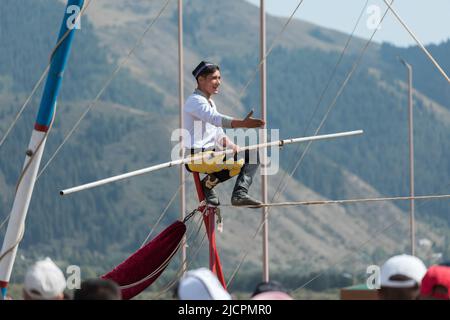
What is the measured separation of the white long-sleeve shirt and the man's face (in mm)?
73

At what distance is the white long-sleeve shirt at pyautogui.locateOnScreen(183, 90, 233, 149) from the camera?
52.1ft

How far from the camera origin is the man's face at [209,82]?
632 inches

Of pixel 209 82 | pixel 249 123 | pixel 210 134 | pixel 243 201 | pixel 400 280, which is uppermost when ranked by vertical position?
pixel 209 82

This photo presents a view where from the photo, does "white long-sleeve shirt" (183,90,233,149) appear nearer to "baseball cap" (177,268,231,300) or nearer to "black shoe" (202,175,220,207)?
"black shoe" (202,175,220,207)

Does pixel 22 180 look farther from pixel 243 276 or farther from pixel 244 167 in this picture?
pixel 243 276

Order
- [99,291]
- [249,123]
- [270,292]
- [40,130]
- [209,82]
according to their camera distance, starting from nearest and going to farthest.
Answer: [99,291]
[270,292]
[40,130]
[249,123]
[209,82]

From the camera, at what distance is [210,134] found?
53.1ft

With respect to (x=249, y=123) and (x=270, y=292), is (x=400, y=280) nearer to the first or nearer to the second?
(x=270, y=292)

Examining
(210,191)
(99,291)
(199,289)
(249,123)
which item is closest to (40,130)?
(249,123)

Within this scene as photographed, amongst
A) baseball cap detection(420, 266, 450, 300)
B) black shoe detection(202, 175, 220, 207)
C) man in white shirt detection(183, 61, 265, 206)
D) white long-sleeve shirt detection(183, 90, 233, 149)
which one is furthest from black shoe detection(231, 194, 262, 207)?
baseball cap detection(420, 266, 450, 300)

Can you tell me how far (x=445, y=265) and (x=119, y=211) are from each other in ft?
615

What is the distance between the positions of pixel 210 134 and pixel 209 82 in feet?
1.83
